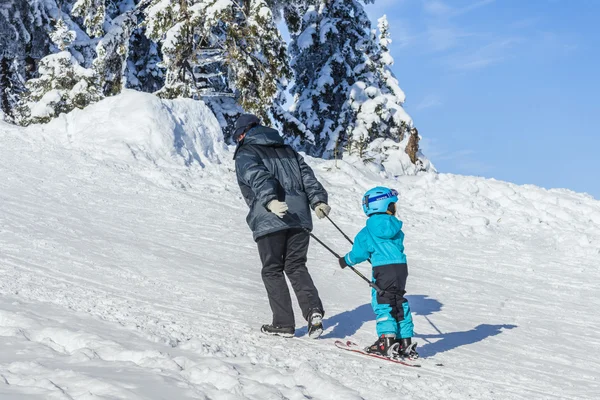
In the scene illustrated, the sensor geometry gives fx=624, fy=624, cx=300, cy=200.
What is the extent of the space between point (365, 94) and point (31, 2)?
1235 cm

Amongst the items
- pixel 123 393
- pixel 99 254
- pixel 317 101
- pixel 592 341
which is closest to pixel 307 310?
pixel 123 393

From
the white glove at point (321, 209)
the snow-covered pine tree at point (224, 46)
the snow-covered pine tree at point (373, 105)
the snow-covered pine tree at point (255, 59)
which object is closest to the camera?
the white glove at point (321, 209)

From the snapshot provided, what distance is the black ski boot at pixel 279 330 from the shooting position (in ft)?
16.0

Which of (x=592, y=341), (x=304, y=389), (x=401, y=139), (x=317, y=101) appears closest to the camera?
(x=304, y=389)

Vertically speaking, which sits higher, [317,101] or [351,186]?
[317,101]

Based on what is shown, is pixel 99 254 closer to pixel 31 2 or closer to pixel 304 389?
pixel 304 389

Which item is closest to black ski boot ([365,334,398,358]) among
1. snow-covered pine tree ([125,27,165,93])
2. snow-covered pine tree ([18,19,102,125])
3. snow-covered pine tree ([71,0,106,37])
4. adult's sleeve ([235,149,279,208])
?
adult's sleeve ([235,149,279,208])

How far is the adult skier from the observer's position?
489 cm

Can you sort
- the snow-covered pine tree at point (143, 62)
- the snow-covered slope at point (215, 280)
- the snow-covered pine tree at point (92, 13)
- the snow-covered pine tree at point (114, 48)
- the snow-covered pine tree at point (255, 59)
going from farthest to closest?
the snow-covered pine tree at point (143, 62) → the snow-covered pine tree at point (114, 48) → the snow-covered pine tree at point (92, 13) → the snow-covered pine tree at point (255, 59) → the snow-covered slope at point (215, 280)

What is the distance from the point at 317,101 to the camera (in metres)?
26.2

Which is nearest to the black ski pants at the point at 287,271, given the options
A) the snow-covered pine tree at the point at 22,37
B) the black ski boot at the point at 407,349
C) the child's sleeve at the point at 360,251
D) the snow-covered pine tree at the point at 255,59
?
the child's sleeve at the point at 360,251

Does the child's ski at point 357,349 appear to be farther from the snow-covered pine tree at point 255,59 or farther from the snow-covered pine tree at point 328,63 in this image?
the snow-covered pine tree at point 328,63

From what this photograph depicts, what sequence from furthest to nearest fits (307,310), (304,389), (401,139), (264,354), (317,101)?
(317,101), (401,139), (307,310), (264,354), (304,389)

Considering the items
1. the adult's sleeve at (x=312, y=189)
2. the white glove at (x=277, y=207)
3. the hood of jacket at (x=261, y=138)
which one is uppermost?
the hood of jacket at (x=261, y=138)
